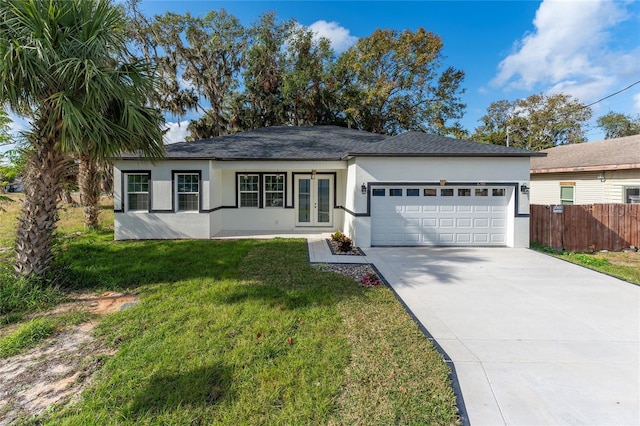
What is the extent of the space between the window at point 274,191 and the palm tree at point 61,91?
6.13m

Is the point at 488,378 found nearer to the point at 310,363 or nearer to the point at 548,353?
the point at 548,353

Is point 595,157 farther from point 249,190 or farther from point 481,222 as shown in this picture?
point 249,190

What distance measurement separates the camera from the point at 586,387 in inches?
110

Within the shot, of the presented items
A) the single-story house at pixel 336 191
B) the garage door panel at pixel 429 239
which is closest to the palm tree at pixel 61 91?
the single-story house at pixel 336 191

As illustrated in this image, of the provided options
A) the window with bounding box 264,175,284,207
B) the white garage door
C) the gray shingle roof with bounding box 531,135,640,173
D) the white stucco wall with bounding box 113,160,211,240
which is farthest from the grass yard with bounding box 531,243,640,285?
the white stucco wall with bounding box 113,160,211,240

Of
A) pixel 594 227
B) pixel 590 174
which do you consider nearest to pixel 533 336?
pixel 594 227

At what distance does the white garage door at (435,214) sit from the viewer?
30.1 ft

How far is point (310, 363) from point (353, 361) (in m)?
0.47

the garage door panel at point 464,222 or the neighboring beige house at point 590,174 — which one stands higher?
the neighboring beige house at point 590,174

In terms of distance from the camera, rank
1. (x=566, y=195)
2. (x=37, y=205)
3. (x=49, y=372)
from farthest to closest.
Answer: (x=566, y=195), (x=37, y=205), (x=49, y=372)

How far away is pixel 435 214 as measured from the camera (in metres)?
9.23

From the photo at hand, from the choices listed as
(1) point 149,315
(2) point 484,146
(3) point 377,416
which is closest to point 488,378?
(3) point 377,416

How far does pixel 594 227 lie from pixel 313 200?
9.47 metres

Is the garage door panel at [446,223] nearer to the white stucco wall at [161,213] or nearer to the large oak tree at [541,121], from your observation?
the white stucco wall at [161,213]
